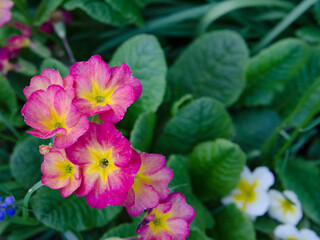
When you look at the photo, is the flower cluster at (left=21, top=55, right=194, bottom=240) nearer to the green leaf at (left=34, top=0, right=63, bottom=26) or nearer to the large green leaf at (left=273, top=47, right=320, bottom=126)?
the green leaf at (left=34, top=0, right=63, bottom=26)

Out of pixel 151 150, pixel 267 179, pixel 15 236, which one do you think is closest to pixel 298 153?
pixel 267 179

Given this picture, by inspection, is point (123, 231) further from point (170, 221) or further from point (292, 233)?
point (292, 233)

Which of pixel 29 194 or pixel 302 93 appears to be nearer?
pixel 29 194

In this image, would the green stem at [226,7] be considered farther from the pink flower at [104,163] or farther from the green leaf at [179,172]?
the pink flower at [104,163]

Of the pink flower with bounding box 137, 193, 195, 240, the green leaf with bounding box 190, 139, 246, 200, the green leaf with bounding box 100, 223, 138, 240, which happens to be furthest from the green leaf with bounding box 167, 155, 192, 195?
the pink flower with bounding box 137, 193, 195, 240

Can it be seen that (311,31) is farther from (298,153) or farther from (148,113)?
(148,113)

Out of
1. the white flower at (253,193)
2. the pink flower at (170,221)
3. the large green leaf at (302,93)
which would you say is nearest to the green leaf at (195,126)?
the white flower at (253,193)

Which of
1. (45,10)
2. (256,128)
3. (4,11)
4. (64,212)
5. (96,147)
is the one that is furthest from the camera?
(256,128)

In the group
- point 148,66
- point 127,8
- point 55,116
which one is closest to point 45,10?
point 127,8
